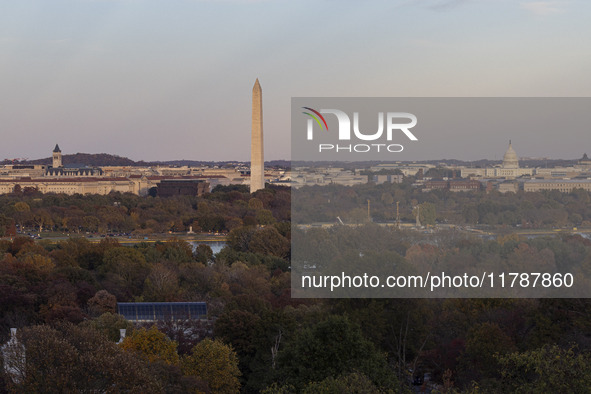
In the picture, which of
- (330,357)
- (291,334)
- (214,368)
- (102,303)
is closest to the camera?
(330,357)

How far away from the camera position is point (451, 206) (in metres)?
25.5

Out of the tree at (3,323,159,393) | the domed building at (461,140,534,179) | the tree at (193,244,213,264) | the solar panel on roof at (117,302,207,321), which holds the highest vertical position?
the domed building at (461,140,534,179)

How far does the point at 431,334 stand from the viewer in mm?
22156

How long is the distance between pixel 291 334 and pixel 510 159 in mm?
7932

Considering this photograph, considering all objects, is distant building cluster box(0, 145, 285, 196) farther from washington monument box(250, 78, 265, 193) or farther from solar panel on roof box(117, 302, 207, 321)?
solar panel on roof box(117, 302, 207, 321)

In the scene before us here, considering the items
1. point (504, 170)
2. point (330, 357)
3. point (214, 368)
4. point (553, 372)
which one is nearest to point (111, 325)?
point (214, 368)

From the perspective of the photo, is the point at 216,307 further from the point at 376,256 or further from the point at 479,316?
the point at 479,316

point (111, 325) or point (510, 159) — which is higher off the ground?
point (510, 159)

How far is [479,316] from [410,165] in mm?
4299

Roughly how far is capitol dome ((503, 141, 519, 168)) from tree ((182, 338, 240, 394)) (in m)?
9.03

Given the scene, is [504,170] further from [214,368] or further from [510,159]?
[214,368]

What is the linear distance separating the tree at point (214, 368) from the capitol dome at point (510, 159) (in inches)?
355

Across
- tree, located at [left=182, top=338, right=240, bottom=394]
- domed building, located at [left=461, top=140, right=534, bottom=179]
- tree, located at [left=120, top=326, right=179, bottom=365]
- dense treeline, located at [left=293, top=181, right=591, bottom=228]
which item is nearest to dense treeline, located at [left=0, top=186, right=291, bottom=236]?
dense treeline, located at [left=293, top=181, right=591, bottom=228]

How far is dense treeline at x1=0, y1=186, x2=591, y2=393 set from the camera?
1540cm
